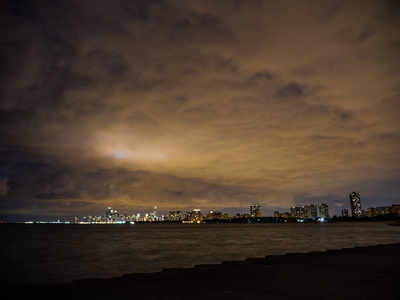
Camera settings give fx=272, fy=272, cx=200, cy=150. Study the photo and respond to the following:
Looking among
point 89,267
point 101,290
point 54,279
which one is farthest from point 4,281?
point 101,290

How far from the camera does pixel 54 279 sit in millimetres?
27922

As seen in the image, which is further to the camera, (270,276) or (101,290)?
(270,276)

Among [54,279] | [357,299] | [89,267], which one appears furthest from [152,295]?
[89,267]

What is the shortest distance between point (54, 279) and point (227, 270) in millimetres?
20409

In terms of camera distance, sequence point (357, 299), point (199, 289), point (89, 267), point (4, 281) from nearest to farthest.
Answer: point (357, 299) → point (199, 289) → point (4, 281) → point (89, 267)

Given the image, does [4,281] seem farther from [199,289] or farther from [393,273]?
[393,273]

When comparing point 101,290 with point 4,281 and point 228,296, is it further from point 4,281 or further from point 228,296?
point 4,281

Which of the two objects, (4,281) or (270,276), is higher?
(270,276)

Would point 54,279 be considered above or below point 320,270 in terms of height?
below

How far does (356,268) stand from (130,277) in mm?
13735

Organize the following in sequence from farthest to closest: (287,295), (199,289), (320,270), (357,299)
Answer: (320,270) < (199,289) < (287,295) < (357,299)

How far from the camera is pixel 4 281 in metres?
27.0

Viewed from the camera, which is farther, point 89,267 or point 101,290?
point 89,267

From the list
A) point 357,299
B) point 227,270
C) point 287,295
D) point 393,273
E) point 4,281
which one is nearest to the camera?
point 357,299
